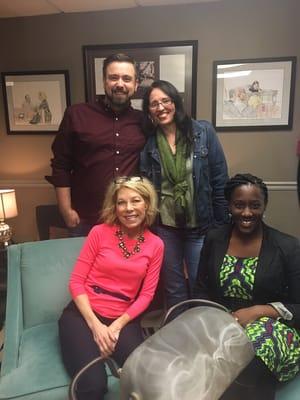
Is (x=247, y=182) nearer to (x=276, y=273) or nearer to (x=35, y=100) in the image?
(x=276, y=273)

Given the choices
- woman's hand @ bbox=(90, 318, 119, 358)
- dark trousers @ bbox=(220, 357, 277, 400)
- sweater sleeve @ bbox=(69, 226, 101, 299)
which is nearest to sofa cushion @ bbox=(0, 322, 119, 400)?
woman's hand @ bbox=(90, 318, 119, 358)

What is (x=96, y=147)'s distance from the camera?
1685mm

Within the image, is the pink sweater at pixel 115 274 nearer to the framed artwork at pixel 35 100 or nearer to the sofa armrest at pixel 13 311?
the sofa armrest at pixel 13 311

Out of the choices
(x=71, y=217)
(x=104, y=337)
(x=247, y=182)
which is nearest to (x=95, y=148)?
(x=71, y=217)

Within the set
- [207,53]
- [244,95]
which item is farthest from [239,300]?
[207,53]

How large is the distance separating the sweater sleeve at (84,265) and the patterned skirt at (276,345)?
653 millimetres

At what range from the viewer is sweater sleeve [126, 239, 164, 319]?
1305 mm

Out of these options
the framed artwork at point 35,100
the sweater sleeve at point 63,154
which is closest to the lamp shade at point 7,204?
the framed artwork at point 35,100

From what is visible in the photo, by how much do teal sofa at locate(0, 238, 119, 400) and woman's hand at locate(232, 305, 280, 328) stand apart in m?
0.50

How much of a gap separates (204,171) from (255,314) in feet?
2.38

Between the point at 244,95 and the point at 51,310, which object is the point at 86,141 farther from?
the point at 244,95

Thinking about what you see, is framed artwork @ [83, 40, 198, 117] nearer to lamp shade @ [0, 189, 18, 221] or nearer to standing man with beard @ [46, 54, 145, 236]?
standing man with beard @ [46, 54, 145, 236]

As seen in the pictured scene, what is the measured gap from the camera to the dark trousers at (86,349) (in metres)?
1.08

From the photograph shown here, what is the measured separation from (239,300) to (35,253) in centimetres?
92
